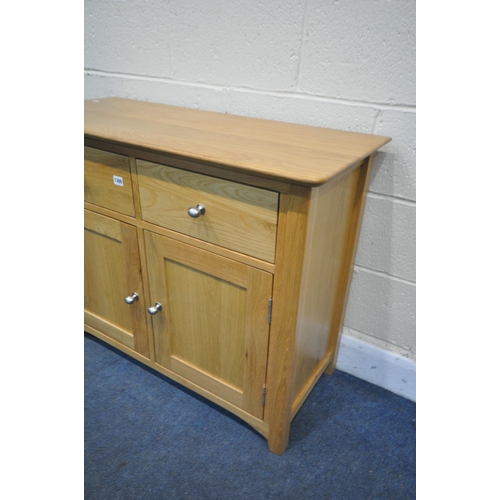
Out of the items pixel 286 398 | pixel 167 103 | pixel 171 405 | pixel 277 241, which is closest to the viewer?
pixel 277 241

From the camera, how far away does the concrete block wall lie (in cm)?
97

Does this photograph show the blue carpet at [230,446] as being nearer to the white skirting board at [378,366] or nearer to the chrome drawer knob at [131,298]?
the white skirting board at [378,366]

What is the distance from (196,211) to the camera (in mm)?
861

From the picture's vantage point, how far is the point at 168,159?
88 centimetres

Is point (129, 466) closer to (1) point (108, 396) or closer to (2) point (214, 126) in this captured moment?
(1) point (108, 396)

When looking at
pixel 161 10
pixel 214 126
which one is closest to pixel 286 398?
pixel 214 126

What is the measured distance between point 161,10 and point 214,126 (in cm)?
48

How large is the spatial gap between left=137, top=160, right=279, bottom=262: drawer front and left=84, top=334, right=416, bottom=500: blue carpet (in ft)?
1.91

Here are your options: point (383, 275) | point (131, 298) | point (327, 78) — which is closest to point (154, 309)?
point (131, 298)

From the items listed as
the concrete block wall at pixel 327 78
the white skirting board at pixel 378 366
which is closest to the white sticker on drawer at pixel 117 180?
the concrete block wall at pixel 327 78

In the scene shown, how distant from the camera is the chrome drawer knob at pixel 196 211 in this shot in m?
0.86

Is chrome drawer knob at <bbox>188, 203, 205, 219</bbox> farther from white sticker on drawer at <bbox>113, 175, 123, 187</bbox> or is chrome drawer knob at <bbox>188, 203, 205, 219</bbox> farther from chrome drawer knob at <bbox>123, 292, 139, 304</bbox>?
chrome drawer knob at <bbox>123, 292, 139, 304</bbox>

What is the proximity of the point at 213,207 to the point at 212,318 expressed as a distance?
12.1 inches

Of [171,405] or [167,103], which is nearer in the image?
[171,405]
